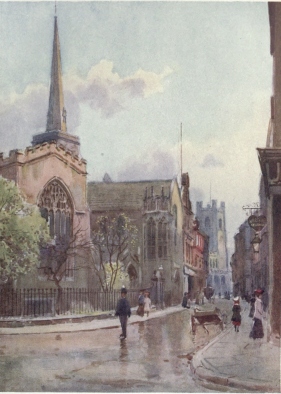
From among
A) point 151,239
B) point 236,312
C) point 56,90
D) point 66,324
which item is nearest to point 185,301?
point 236,312

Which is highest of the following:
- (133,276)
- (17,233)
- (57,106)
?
(57,106)

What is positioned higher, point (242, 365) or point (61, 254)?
point (61, 254)

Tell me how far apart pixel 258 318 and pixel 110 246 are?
7.77 ft

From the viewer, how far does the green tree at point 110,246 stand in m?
10.2

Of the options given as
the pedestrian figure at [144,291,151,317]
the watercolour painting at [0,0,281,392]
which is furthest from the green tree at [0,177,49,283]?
the pedestrian figure at [144,291,151,317]

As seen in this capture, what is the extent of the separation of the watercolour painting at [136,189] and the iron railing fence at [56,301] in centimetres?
3

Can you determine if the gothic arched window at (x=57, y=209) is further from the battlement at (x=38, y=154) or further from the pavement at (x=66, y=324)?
the pavement at (x=66, y=324)

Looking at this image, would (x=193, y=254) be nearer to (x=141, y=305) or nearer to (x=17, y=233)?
(x=141, y=305)

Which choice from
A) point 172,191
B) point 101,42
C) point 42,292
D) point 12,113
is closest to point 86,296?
point 42,292

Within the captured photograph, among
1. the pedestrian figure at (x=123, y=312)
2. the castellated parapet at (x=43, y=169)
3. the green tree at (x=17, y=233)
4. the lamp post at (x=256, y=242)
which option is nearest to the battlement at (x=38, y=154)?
the castellated parapet at (x=43, y=169)

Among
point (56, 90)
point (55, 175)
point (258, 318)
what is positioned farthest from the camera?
point (55, 175)

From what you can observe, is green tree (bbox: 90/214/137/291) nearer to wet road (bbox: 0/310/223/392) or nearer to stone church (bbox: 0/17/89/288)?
stone church (bbox: 0/17/89/288)

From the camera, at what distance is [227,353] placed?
8.77 metres

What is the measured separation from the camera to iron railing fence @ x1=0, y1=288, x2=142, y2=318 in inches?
410
